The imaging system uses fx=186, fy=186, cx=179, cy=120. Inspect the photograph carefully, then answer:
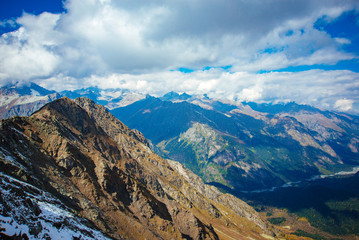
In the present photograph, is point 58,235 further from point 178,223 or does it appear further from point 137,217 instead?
point 178,223

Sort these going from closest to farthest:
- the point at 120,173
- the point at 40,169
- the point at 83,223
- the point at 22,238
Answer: the point at 22,238
the point at 83,223
the point at 40,169
the point at 120,173

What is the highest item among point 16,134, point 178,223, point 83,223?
point 16,134

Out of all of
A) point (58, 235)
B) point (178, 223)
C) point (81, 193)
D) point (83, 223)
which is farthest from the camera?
point (178, 223)

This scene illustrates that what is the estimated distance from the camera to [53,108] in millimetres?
149000

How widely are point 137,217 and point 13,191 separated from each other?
242ft

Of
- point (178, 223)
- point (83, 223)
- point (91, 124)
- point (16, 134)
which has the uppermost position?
point (91, 124)

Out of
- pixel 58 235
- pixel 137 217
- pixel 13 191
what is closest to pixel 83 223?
pixel 58 235

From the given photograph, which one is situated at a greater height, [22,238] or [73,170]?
[73,170]

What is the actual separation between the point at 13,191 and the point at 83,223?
26600 millimetres

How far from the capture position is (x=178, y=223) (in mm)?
141375

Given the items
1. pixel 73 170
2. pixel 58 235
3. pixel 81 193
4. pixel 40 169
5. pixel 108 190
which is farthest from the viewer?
pixel 108 190

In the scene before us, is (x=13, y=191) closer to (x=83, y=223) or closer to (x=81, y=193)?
(x=83, y=223)

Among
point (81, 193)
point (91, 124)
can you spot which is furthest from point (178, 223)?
point (91, 124)

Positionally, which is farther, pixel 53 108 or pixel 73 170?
pixel 53 108
